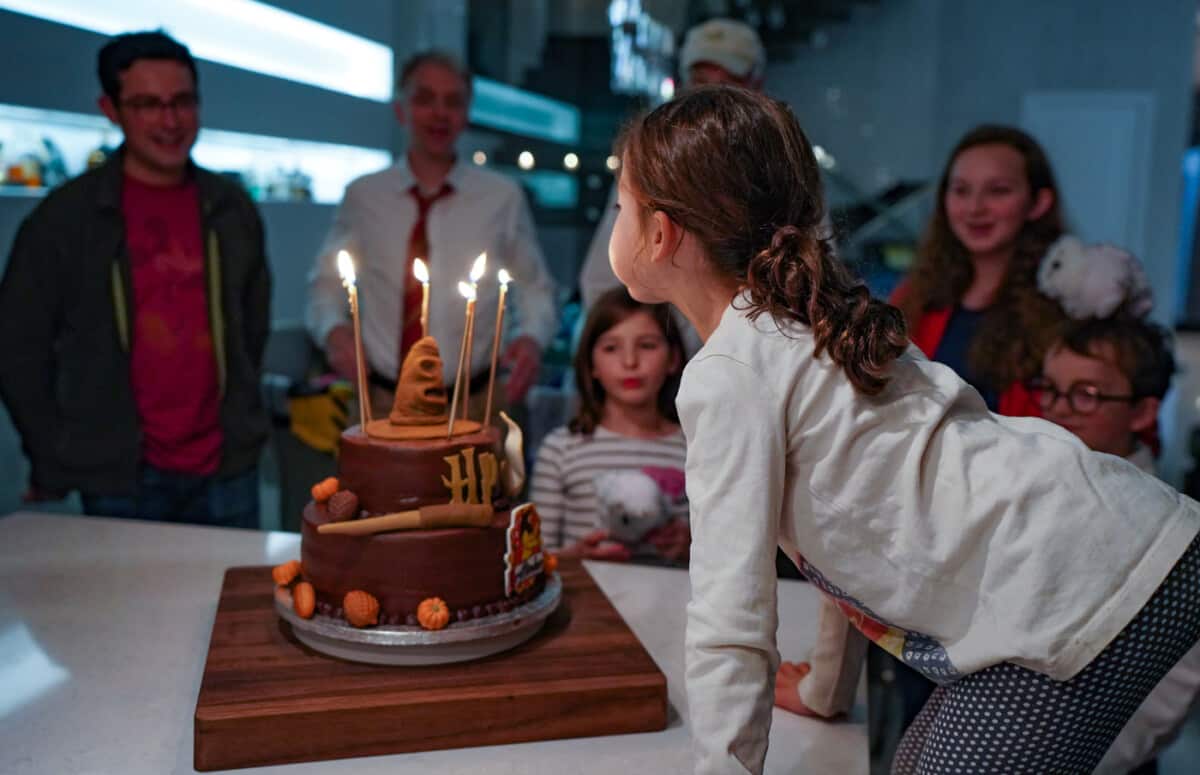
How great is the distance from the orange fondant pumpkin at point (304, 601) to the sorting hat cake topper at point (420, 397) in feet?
0.69

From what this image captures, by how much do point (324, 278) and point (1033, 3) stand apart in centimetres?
617

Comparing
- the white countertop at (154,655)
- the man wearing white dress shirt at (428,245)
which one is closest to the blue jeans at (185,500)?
the white countertop at (154,655)

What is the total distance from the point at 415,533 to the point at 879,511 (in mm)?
589

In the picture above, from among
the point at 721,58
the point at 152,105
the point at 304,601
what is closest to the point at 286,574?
the point at 304,601

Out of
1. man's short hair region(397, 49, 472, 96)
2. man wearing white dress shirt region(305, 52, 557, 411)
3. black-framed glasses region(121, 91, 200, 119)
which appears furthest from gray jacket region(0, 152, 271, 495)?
man's short hair region(397, 49, 472, 96)

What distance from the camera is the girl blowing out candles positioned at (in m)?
0.93

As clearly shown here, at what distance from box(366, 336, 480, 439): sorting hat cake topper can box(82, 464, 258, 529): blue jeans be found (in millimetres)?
1191

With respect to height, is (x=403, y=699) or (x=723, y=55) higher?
(x=723, y=55)

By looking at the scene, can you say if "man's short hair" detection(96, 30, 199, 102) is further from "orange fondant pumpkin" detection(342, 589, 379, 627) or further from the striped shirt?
"orange fondant pumpkin" detection(342, 589, 379, 627)

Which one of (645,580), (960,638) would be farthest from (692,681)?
(645,580)

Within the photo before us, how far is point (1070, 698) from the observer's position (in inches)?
37.1

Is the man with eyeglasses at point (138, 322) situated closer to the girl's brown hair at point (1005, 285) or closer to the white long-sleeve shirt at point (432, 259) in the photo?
the white long-sleeve shirt at point (432, 259)

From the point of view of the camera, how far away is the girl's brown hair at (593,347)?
2.32m

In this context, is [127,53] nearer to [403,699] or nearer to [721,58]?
[721,58]
